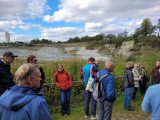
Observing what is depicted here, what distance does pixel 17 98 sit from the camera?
277 cm

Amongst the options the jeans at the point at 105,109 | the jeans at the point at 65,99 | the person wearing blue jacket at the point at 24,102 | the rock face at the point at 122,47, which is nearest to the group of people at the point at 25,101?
the person wearing blue jacket at the point at 24,102

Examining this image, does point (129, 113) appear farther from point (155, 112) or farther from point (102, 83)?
point (155, 112)

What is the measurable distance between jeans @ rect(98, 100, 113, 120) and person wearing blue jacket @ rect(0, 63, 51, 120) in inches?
175

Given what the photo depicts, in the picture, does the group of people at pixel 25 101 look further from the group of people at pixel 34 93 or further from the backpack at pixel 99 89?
the backpack at pixel 99 89

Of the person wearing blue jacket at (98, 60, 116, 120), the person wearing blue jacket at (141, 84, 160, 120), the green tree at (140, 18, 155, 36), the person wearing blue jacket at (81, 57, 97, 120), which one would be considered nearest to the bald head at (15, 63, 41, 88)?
the person wearing blue jacket at (141, 84, 160, 120)

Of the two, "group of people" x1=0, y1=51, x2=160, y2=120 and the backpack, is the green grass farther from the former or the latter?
the backpack

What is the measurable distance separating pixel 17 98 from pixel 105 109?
474 cm

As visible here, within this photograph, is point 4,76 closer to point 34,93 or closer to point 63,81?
point 63,81

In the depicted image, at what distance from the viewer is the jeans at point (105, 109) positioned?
7.23 meters

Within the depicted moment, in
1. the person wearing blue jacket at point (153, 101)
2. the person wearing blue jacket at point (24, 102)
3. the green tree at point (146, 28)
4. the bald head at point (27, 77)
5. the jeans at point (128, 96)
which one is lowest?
the jeans at point (128, 96)

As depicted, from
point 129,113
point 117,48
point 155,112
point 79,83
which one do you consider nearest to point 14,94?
point 155,112

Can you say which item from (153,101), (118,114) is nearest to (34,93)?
(153,101)

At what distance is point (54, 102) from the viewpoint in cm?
1074

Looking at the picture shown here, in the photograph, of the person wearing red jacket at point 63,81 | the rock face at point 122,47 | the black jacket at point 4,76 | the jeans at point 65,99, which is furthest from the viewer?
the rock face at point 122,47
